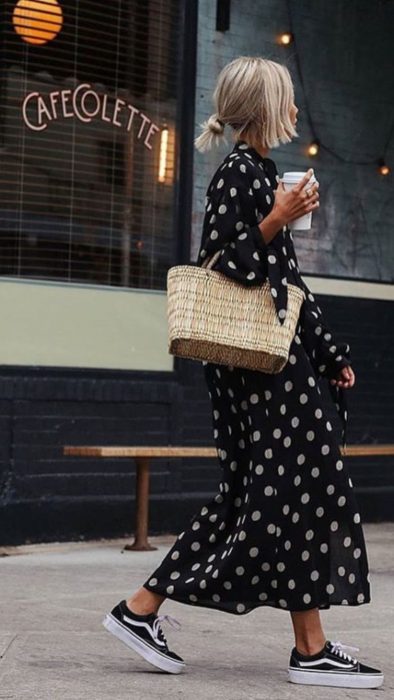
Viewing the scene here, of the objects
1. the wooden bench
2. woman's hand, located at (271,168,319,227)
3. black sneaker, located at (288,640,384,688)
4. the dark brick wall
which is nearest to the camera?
woman's hand, located at (271,168,319,227)

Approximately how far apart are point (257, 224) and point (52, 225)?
398 cm

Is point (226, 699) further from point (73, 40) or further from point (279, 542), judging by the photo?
point (73, 40)

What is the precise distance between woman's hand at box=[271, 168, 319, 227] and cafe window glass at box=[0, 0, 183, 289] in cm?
395

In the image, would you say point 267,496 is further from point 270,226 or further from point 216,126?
point 216,126

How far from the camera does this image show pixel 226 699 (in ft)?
13.9

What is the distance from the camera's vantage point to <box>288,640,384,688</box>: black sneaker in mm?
4512

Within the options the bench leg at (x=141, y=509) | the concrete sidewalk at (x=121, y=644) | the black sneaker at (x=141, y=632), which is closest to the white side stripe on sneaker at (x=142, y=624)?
the black sneaker at (x=141, y=632)

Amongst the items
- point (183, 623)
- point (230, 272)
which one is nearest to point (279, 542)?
point (230, 272)

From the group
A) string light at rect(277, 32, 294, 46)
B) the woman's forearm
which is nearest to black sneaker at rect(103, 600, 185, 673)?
the woman's forearm

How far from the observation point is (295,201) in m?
4.38

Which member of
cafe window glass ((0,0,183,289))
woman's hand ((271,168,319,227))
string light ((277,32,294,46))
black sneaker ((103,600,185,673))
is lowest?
black sneaker ((103,600,185,673))

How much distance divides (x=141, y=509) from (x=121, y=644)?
3.01 m

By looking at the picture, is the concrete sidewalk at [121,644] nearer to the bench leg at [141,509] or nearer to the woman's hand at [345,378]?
the bench leg at [141,509]

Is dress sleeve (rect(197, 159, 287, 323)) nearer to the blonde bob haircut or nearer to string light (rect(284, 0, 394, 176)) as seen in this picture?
the blonde bob haircut
